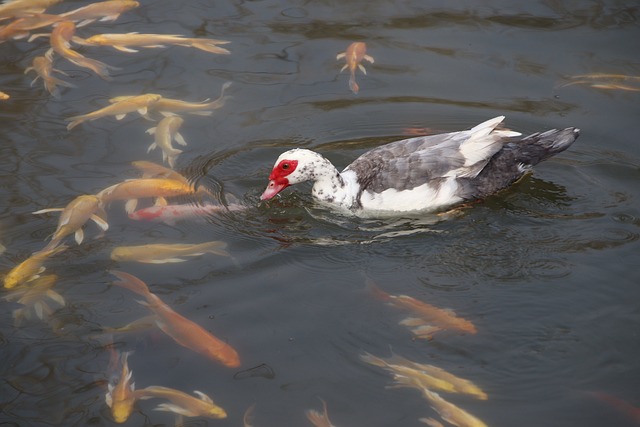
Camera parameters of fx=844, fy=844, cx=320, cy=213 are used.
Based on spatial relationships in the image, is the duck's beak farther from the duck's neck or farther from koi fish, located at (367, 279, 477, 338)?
koi fish, located at (367, 279, 477, 338)

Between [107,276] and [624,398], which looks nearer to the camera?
[624,398]

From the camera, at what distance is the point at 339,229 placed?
7.39 meters

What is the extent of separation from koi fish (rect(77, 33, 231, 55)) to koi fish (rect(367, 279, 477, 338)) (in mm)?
4754

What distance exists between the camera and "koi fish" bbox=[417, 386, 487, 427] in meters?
5.34

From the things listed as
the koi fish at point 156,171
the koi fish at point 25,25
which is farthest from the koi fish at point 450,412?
the koi fish at point 25,25

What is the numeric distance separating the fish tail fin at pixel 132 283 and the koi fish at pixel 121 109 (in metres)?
2.56

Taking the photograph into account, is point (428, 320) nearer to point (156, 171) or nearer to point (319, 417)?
point (319, 417)

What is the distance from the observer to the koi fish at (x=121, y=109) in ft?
28.7

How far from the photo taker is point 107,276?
22.1 feet

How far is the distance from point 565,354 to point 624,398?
1.66 ft

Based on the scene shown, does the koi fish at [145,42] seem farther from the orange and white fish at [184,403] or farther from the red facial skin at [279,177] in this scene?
the orange and white fish at [184,403]

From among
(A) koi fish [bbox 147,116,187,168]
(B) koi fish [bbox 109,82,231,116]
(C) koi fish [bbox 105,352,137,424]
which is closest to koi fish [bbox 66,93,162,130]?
(B) koi fish [bbox 109,82,231,116]

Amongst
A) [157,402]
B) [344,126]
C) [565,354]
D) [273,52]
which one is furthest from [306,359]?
[273,52]

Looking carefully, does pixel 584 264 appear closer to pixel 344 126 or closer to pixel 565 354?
pixel 565 354
